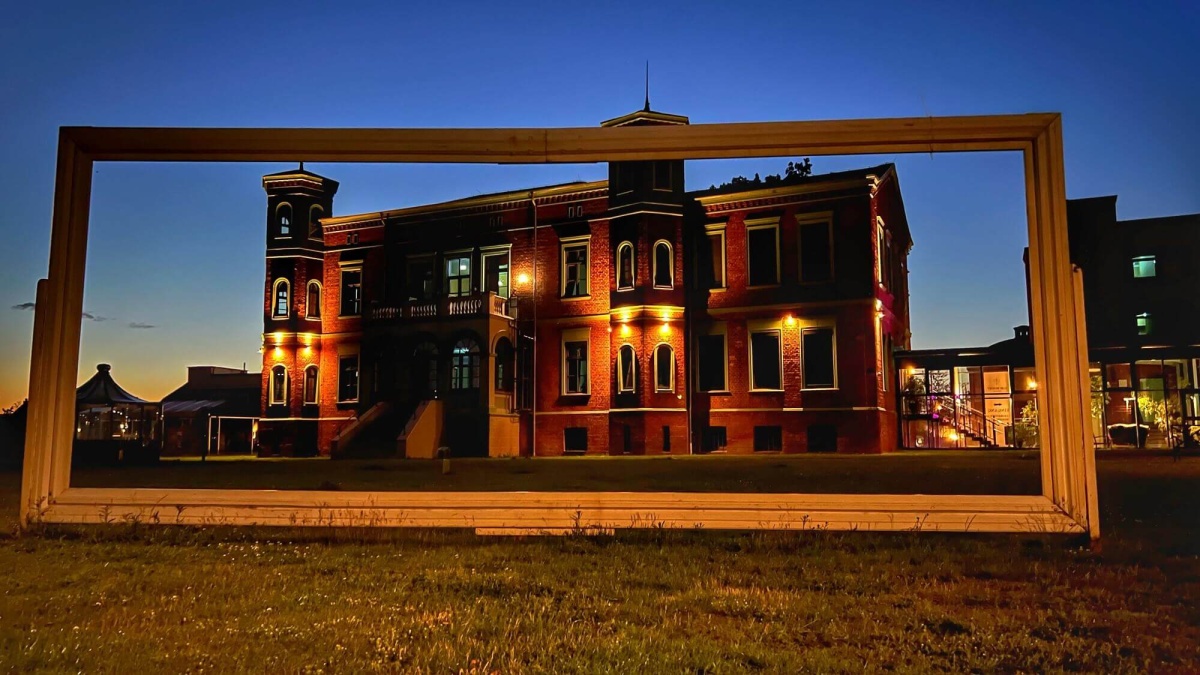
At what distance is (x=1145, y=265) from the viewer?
5.72 metres

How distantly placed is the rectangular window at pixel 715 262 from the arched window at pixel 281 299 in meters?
3.08

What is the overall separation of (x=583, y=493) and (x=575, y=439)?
1.00 meters

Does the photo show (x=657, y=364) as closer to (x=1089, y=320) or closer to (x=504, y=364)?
(x=504, y=364)

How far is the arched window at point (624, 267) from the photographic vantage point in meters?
6.10

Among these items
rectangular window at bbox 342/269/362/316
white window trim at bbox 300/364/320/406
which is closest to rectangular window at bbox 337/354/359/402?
white window trim at bbox 300/364/320/406

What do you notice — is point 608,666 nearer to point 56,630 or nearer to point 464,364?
point 56,630

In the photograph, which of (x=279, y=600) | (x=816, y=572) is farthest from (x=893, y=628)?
(x=279, y=600)

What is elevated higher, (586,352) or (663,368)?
(586,352)

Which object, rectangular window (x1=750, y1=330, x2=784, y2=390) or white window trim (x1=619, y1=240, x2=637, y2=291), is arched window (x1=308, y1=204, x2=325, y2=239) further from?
rectangular window (x1=750, y1=330, x2=784, y2=390)

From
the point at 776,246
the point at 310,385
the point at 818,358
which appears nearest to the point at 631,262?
the point at 776,246

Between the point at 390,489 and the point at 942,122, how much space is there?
408cm

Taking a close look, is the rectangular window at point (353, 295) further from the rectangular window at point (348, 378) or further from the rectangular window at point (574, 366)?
the rectangular window at point (574, 366)

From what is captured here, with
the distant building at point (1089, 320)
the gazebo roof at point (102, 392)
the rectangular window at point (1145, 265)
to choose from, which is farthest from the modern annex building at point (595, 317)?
the rectangular window at point (1145, 265)

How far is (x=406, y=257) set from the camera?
5781 millimetres
